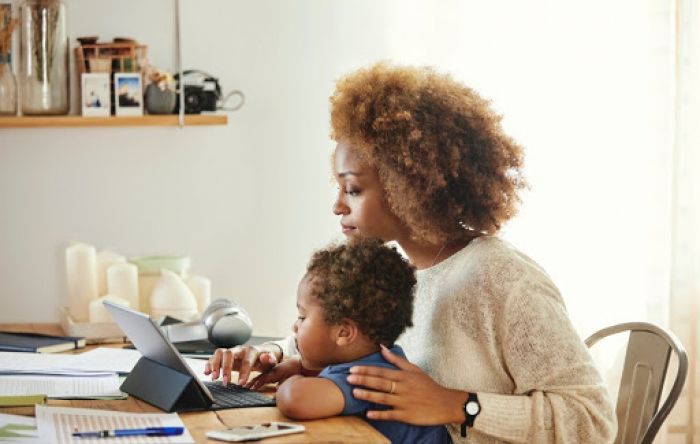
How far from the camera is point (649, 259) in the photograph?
345 cm

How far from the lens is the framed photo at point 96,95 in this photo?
3.24 meters

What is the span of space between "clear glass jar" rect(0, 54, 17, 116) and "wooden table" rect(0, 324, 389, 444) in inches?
67.0

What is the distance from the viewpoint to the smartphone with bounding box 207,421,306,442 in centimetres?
146

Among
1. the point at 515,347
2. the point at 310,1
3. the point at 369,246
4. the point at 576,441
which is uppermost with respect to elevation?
the point at 310,1

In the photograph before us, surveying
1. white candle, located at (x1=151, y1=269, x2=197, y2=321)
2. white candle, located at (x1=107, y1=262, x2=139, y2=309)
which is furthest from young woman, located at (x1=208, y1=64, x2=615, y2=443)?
white candle, located at (x1=107, y1=262, x2=139, y2=309)

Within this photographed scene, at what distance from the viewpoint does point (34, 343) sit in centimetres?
243

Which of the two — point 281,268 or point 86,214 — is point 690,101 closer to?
point 281,268

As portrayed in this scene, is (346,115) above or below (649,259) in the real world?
above

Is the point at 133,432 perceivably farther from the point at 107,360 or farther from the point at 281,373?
the point at 107,360

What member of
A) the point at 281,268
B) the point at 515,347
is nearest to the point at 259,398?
the point at 515,347

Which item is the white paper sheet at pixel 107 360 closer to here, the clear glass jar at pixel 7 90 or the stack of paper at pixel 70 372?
the stack of paper at pixel 70 372

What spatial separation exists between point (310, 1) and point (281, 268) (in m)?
0.85

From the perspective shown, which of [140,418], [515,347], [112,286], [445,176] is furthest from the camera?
[112,286]

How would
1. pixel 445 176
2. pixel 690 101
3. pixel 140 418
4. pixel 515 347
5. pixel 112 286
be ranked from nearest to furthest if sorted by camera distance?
pixel 140 418
pixel 515 347
pixel 445 176
pixel 112 286
pixel 690 101
